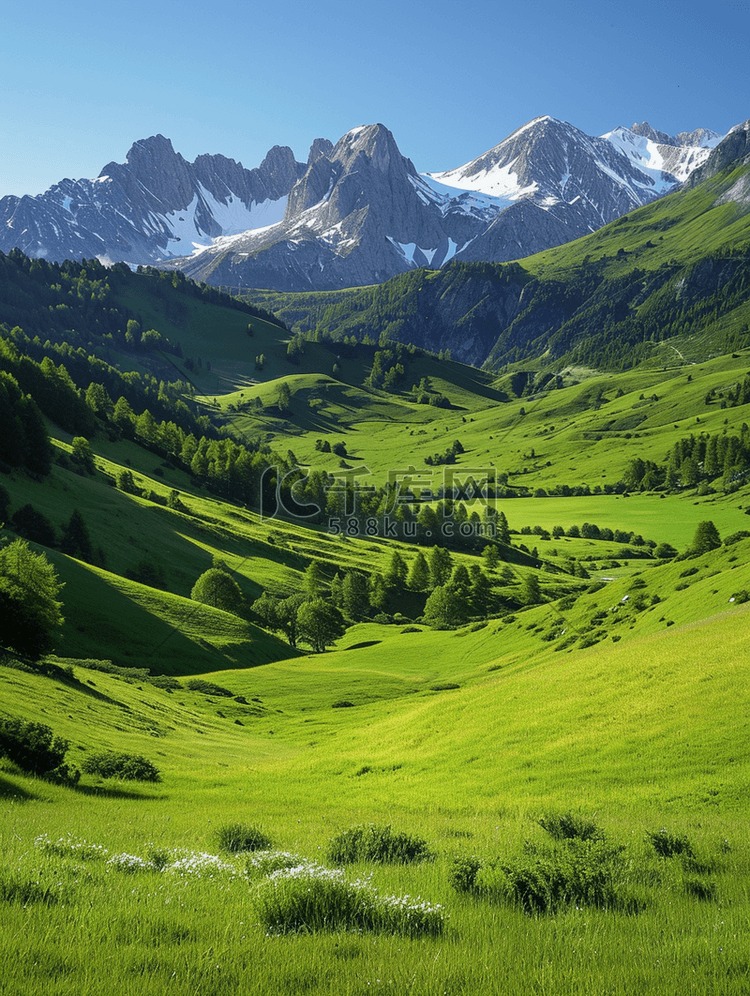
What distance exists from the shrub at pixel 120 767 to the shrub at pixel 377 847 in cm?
1719

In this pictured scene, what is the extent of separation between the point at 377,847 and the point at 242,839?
143 inches

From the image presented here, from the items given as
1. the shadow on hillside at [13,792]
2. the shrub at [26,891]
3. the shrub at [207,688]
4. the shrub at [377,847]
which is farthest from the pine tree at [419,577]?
the shrub at [26,891]

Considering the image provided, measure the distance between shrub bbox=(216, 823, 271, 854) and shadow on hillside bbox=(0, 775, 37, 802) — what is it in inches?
295

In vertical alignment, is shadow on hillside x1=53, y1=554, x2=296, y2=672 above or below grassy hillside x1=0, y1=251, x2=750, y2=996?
below

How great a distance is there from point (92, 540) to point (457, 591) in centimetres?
7936

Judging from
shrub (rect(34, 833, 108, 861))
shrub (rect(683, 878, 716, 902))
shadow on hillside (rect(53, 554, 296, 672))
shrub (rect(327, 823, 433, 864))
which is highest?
shrub (rect(683, 878, 716, 902))

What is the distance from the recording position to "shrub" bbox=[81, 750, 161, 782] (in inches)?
1123

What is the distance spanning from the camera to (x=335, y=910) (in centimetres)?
944

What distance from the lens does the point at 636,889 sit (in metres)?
11.5

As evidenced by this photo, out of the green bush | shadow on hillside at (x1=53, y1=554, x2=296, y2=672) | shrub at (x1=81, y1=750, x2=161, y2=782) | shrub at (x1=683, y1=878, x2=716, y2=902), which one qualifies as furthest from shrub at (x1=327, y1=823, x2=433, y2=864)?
shadow on hillside at (x1=53, y1=554, x2=296, y2=672)

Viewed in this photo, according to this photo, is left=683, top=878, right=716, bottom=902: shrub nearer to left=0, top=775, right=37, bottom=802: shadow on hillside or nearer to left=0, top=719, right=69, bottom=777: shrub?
left=0, top=775, right=37, bottom=802: shadow on hillside

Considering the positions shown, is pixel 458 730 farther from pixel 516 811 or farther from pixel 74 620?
pixel 74 620

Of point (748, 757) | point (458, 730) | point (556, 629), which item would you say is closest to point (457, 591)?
point (556, 629)

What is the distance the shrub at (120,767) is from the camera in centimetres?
2853
